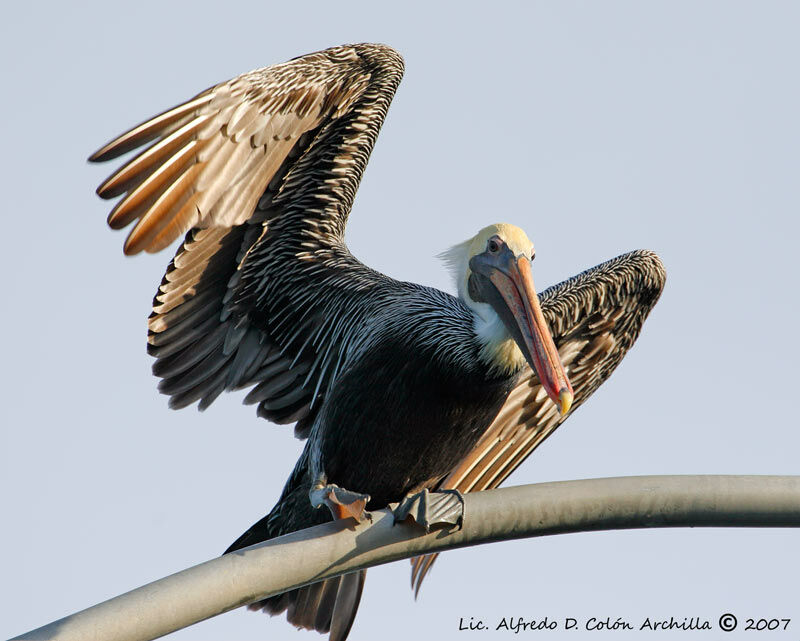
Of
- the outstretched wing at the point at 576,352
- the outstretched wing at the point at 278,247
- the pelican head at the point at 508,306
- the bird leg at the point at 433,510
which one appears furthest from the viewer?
the outstretched wing at the point at 576,352

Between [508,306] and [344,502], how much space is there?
125 cm

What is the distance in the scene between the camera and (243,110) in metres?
5.85

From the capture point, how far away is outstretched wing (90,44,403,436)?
19.6 feet

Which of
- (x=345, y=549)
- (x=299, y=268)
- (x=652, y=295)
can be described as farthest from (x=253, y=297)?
(x=345, y=549)

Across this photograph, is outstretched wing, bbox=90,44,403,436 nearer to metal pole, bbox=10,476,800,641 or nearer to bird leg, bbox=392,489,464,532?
bird leg, bbox=392,489,464,532

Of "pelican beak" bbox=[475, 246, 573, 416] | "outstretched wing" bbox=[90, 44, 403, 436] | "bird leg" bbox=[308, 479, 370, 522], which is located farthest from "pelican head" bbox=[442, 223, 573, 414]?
"bird leg" bbox=[308, 479, 370, 522]

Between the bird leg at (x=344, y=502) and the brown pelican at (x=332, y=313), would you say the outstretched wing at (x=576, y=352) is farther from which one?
the bird leg at (x=344, y=502)

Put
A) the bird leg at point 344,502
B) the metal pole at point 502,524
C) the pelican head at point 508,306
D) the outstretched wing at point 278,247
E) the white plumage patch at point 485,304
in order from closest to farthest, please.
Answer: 1. the metal pole at point 502,524
2. the bird leg at point 344,502
3. the pelican head at point 508,306
4. the white plumage patch at point 485,304
5. the outstretched wing at point 278,247

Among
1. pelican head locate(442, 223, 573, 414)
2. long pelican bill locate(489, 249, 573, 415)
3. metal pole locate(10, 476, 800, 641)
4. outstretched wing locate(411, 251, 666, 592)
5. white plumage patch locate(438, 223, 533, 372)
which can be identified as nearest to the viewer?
metal pole locate(10, 476, 800, 641)

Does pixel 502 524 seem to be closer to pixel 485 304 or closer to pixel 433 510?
pixel 433 510

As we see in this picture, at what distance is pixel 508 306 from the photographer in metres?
5.48

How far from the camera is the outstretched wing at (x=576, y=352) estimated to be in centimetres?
675

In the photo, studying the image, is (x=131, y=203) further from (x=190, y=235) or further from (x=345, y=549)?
(x=345, y=549)

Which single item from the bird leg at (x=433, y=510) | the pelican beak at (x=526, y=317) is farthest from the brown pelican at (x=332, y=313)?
the bird leg at (x=433, y=510)
